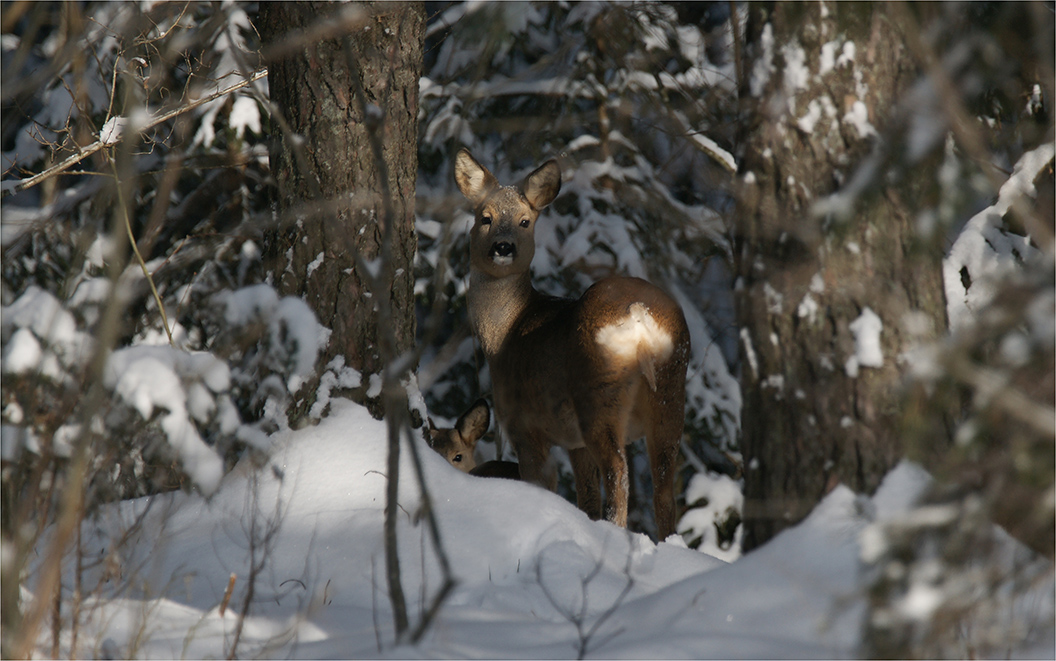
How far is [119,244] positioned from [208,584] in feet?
6.15

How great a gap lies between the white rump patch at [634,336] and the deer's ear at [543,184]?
1.54 m

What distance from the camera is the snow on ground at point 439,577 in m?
2.85

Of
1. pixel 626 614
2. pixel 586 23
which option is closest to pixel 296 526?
pixel 626 614

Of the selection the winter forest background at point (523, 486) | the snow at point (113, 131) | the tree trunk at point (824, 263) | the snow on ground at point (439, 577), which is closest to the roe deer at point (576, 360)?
the winter forest background at point (523, 486)

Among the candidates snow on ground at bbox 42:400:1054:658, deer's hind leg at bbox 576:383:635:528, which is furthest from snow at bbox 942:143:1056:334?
snow on ground at bbox 42:400:1054:658

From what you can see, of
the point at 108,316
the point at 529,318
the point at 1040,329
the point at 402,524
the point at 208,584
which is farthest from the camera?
the point at 529,318

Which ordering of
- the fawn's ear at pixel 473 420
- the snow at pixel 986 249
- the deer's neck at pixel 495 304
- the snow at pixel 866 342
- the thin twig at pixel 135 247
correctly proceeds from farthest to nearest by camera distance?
the fawn's ear at pixel 473 420, the deer's neck at pixel 495 304, the snow at pixel 986 249, the snow at pixel 866 342, the thin twig at pixel 135 247

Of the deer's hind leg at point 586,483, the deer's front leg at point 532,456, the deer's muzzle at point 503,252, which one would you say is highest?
the deer's muzzle at point 503,252

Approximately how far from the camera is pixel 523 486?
443cm

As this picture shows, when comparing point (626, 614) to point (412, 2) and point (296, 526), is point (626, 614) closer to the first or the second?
point (296, 526)

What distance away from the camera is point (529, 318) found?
648cm

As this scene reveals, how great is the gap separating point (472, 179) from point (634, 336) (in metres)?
2.15

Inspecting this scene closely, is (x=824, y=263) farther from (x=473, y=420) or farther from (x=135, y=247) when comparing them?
(x=473, y=420)

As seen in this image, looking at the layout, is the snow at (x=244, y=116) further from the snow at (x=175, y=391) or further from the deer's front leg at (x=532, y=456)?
the snow at (x=175, y=391)
